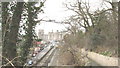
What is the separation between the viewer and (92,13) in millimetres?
16984

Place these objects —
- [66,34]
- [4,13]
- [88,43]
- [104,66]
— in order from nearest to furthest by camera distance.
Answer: [4,13]
[104,66]
[66,34]
[88,43]

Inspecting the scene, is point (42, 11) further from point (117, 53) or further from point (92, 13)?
point (92, 13)

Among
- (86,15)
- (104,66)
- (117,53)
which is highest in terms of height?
(86,15)

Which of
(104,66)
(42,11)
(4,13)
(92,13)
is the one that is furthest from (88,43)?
(4,13)

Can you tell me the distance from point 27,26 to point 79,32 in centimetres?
1400

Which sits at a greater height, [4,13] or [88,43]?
[4,13]

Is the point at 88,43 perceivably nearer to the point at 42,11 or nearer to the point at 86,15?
the point at 86,15

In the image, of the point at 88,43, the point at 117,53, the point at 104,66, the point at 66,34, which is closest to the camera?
the point at 117,53

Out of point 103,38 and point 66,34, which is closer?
point 66,34

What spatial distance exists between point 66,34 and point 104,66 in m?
4.48

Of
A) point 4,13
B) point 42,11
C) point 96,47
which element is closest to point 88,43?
point 96,47

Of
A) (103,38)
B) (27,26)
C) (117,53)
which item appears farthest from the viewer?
(103,38)

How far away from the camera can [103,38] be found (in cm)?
1684

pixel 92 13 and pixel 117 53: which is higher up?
pixel 92 13
